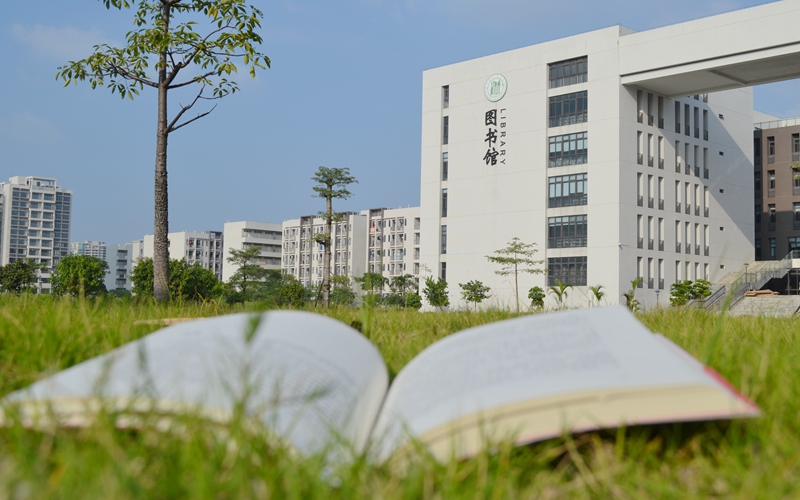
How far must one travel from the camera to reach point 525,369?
114 centimetres

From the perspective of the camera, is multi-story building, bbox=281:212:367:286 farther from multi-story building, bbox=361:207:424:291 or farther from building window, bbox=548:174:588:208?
building window, bbox=548:174:588:208

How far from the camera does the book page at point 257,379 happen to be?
1021 mm

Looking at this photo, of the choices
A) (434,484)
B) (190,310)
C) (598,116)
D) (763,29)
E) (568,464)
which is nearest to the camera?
(434,484)

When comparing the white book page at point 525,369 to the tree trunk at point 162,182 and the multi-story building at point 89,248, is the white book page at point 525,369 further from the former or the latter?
the multi-story building at point 89,248

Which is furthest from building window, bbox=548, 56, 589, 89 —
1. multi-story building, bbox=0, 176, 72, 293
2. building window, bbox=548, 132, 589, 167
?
multi-story building, bbox=0, 176, 72, 293

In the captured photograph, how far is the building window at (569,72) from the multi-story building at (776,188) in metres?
17.9

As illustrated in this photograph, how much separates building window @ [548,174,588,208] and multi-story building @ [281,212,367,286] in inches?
1606

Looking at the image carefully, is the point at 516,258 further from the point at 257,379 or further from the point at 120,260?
the point at 120,260

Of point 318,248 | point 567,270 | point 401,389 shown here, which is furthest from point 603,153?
point 318,248

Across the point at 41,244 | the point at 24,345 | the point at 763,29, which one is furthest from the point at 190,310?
the point at 41,244

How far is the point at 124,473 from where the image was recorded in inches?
30.4

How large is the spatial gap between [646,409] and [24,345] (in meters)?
1.47

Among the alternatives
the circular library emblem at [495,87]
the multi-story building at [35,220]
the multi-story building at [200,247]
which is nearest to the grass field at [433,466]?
the circular library emblem at [495,87]

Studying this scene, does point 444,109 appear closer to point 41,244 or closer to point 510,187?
point 510,187
